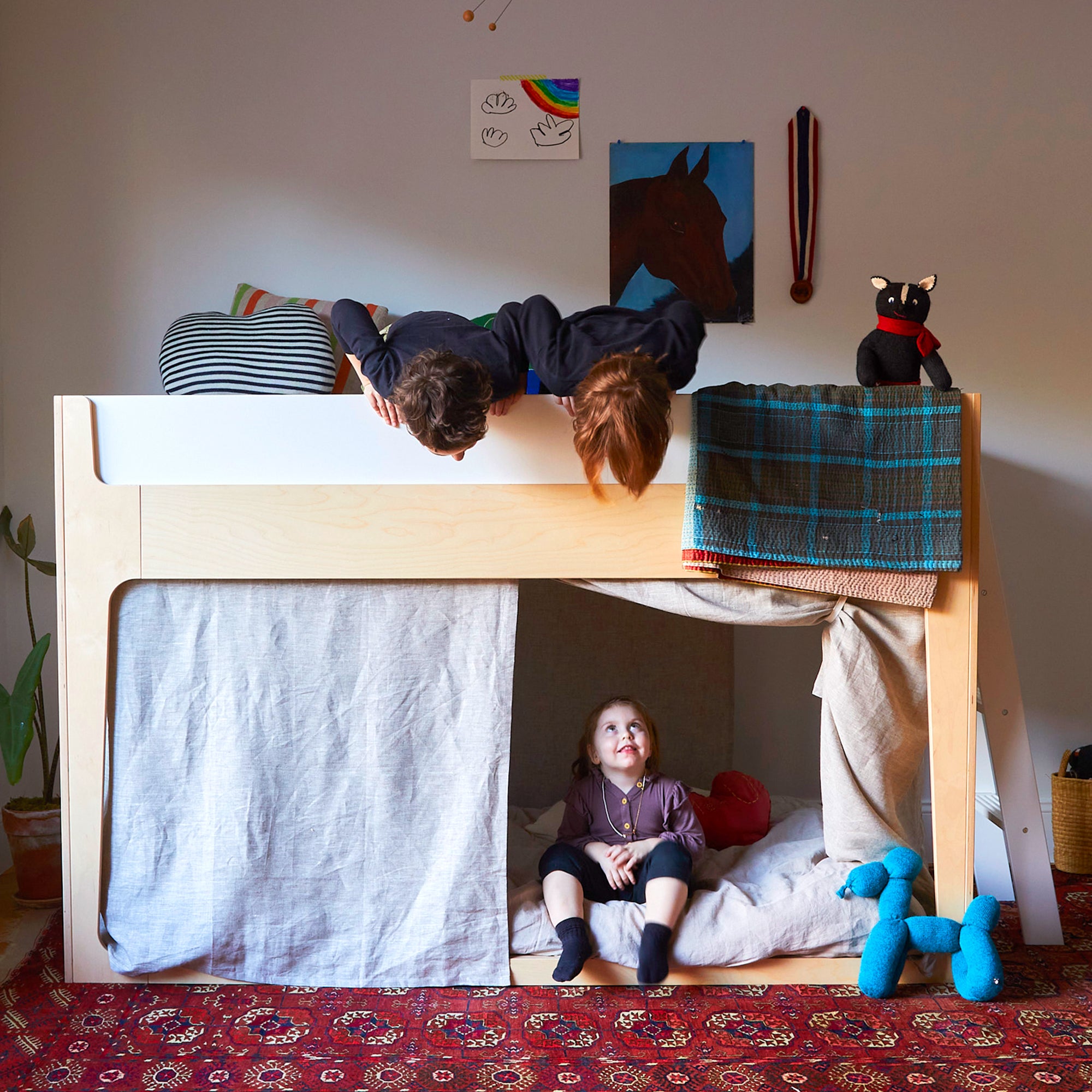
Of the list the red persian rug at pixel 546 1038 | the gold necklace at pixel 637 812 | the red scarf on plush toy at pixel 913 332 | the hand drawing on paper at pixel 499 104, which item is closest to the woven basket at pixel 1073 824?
the red persian rug at pixel 546 1038

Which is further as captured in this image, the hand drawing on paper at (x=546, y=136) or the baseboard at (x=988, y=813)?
the hand drawing on paper at (x=546, y=136)

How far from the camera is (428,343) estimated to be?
5.22 ft

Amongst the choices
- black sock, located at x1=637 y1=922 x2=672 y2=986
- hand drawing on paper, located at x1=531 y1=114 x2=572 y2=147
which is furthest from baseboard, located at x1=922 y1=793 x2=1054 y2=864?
hand drawing on paper, located at x1=531 y1=114 x2=572 y2=147

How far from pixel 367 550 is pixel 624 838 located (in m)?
0.75

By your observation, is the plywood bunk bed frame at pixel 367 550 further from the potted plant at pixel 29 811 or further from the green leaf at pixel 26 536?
the green leaf at pixel 26 536

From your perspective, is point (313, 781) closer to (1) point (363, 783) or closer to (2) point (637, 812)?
(1) point (363, 783)

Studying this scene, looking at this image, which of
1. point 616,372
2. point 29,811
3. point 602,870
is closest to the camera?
point 616,372

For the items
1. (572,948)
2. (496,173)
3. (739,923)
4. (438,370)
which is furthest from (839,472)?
(496,173)

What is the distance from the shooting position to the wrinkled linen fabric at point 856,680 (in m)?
1.65

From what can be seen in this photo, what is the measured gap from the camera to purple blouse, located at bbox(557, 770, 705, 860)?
1848 mm

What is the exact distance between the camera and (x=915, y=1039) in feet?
4.86

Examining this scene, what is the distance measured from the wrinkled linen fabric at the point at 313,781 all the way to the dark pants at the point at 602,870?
144mm

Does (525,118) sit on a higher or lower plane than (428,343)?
higher

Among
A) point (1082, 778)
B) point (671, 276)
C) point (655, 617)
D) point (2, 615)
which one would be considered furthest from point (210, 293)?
point (1082, 778)
